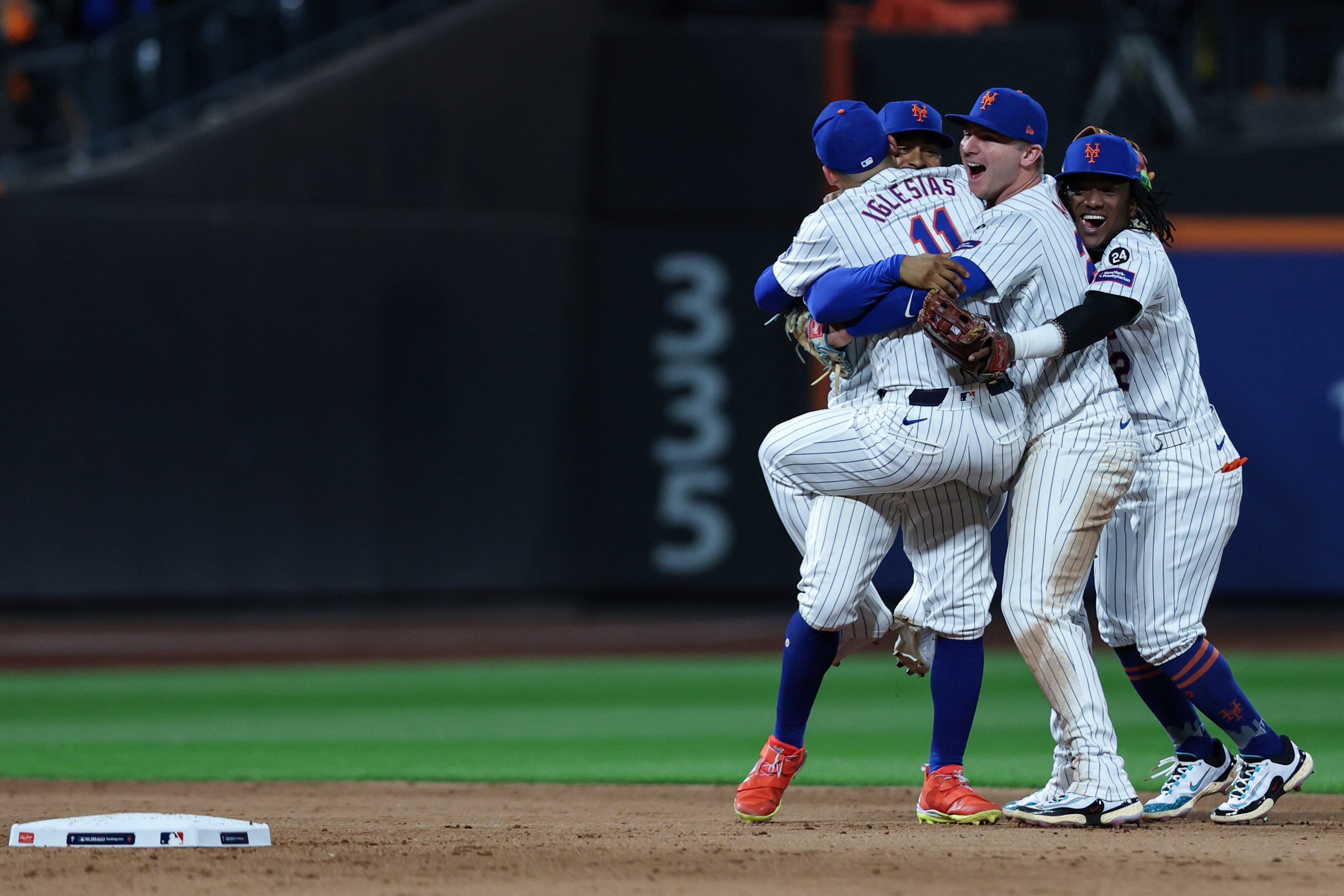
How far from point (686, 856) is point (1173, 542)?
1447mm

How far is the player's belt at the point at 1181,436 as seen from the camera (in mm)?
4234

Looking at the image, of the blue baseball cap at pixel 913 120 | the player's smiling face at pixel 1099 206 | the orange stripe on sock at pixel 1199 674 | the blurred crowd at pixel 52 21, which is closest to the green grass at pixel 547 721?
the orange stripe on sock at pixel 1199 674

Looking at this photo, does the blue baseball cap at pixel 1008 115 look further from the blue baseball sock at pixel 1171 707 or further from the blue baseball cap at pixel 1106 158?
the blue baseball sock at pixel 1171 707

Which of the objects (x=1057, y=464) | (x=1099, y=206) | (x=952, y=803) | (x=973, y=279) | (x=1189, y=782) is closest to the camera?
(x=973, y=279)

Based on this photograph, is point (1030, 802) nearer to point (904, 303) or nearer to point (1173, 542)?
point (1173, 542)

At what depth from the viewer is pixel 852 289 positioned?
3.94 m

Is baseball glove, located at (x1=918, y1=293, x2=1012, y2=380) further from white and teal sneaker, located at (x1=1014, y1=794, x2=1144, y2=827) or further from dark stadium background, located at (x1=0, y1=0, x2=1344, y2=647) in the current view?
dark stadium background, located at (x1=0, y1=0, x2=1344, y2=647)

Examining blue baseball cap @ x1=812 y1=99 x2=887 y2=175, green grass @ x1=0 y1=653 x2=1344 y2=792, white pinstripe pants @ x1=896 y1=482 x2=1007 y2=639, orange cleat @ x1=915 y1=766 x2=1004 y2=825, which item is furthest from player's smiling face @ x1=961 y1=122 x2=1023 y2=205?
green grass @ x1=0 y1=653 x2=1344 y2=792

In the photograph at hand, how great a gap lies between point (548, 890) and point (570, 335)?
886 cm

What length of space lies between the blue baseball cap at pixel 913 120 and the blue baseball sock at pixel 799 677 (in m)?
1.25

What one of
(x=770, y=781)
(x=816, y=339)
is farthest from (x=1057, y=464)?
Answer: (x=770, y=781)

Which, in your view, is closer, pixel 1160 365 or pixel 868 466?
pixel 868 466

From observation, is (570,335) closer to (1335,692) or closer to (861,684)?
(861,684)

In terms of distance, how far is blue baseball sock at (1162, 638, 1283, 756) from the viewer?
166 inches
